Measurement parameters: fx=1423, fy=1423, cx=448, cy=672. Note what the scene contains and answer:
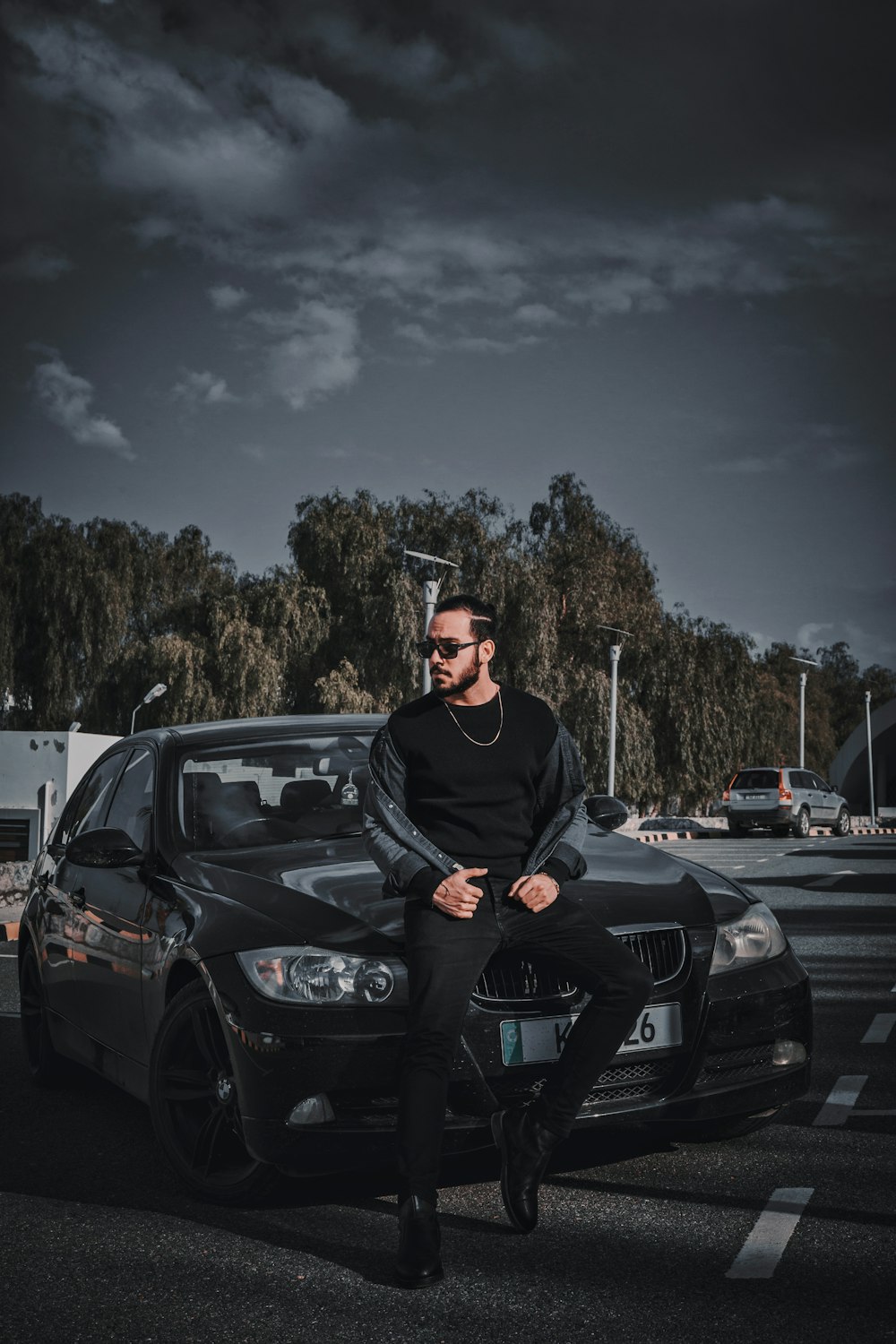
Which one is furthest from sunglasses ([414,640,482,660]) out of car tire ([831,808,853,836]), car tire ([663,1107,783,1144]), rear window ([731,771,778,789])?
car tire ([831,808,853,836])

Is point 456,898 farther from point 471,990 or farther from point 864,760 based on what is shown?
point 864,760

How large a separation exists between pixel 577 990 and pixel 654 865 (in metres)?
0.88

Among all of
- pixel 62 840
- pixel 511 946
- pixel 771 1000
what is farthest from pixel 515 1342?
pixel 62 840

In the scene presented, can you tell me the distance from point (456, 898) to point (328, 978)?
47cm

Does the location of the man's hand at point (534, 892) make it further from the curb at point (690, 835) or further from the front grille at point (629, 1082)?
the curb at point (690, 835)

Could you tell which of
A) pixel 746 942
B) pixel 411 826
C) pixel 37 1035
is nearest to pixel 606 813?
pixel 746 942

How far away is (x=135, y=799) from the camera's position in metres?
5.59

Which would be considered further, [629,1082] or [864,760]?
[864,760]

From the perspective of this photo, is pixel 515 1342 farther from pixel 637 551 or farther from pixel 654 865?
pixel 637 551

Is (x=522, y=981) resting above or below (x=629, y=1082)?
above

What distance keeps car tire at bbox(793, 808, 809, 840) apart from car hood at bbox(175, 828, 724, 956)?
3093cm

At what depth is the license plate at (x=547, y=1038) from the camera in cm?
392

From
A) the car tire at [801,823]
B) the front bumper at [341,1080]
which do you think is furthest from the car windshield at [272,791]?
the car tire at [801,823]

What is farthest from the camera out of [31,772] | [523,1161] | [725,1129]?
[31,772]
